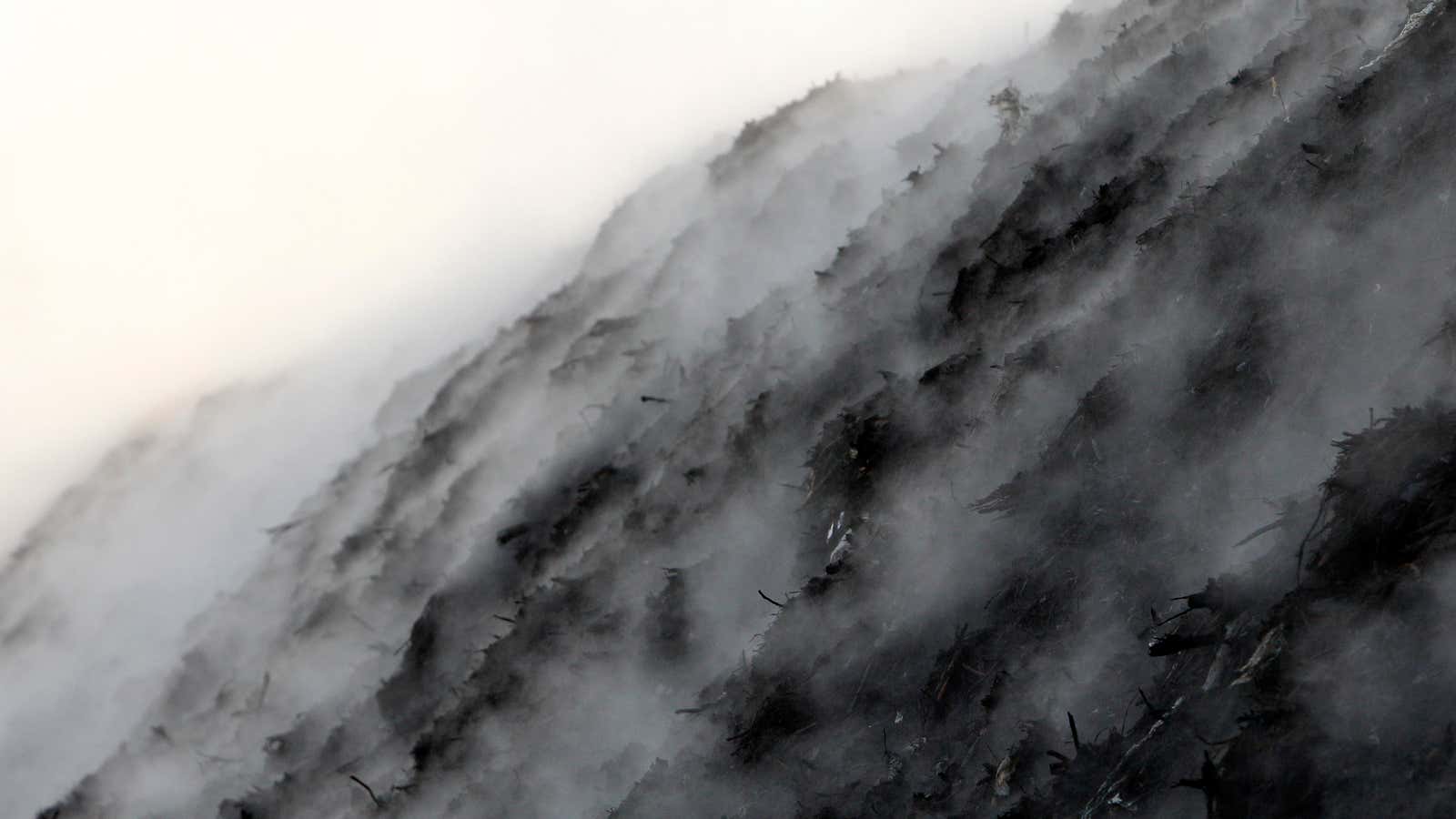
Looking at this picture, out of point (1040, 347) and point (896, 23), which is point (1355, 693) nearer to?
point (1040, 347)

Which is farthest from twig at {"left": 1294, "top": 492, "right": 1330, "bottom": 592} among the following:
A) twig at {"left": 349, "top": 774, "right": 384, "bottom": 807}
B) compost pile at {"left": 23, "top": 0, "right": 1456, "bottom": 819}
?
twig at {"left": 349, "top": 774, "right": 384, "bottom": 807}

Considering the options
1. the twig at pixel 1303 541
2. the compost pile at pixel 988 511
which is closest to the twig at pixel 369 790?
the compost pile at pixel 988 511

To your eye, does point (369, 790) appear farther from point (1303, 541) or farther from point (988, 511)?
point (1303, 541)

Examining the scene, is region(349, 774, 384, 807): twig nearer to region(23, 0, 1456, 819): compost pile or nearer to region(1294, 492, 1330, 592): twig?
region(23, 0, 1456, 819): compost pile

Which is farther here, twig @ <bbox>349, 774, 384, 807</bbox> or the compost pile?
twig @ <bbox>349, 774, 384, 807</bbox>

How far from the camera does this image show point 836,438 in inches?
351

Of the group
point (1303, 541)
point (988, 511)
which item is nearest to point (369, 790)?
point (988, 511)

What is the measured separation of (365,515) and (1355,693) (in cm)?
1206

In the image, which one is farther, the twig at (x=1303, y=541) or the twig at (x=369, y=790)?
the twig at (x=369, y=790)

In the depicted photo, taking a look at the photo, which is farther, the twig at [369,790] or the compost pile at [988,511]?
the twig at [369,790]

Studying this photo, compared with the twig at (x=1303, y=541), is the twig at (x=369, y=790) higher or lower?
lower

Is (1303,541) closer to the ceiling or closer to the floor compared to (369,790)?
closer to the ceiling

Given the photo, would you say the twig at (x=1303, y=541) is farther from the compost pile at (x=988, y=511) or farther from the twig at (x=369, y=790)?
the twig at (x=369, y=790)

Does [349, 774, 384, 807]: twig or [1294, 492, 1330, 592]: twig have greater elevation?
[1294, 492, 1330, 592]: twig
